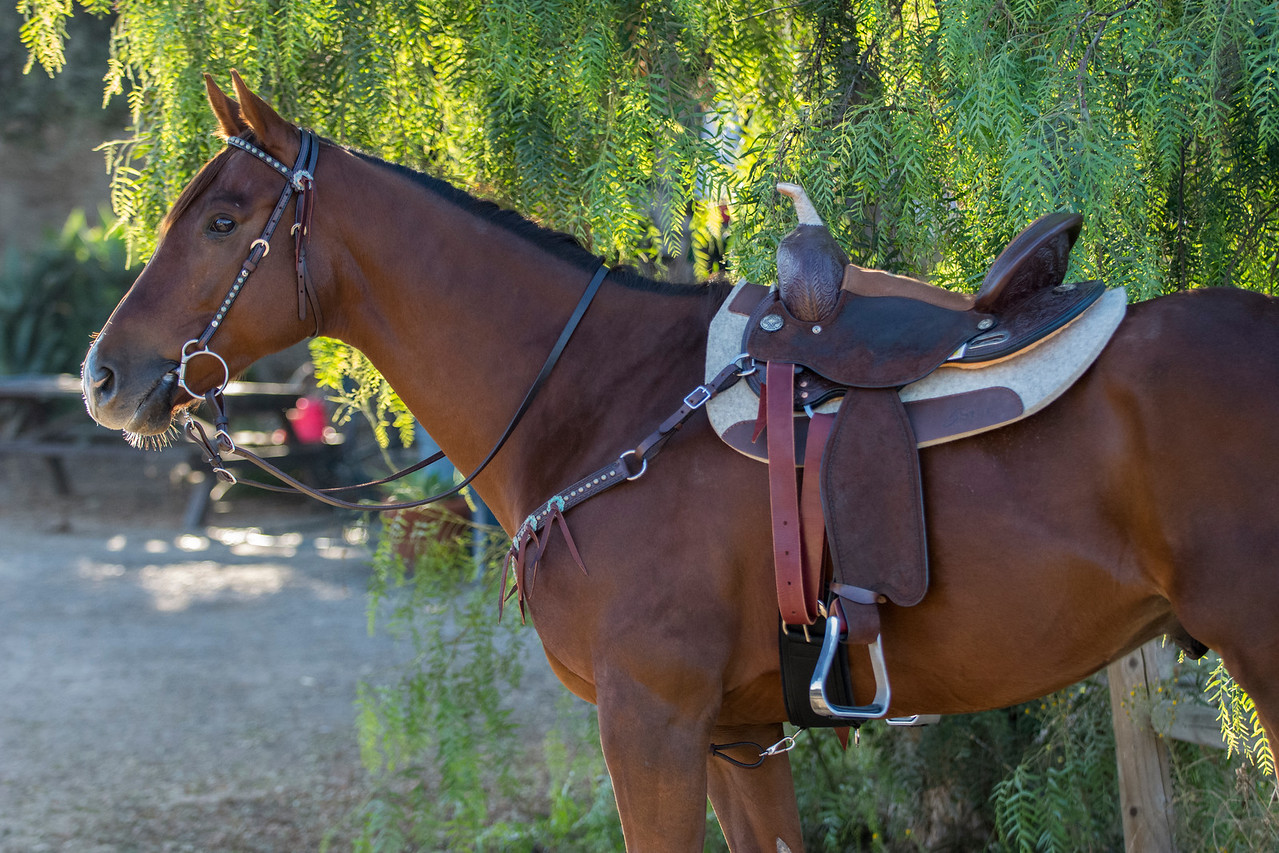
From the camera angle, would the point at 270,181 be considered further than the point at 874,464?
Yes

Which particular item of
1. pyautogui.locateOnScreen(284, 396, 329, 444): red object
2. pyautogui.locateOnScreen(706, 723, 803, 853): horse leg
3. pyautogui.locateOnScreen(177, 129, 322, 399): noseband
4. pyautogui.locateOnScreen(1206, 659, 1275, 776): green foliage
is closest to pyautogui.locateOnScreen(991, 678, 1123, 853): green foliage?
pyautogui.locateOnScreen(1206, 659, 1275, 776): green foliage

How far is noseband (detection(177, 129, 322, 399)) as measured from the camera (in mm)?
2096

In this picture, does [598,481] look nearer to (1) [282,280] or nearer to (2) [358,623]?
(1) [282,280]

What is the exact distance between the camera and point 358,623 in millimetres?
7207

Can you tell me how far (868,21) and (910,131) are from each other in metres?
0.45

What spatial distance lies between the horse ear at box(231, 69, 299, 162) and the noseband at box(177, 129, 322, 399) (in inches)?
0.8

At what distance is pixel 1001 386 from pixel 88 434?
1149 cm

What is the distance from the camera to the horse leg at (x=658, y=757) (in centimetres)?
186

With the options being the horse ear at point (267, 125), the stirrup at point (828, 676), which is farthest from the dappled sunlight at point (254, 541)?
the stirrup at point (828, 676)

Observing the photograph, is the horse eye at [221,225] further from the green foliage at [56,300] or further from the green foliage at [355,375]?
the green foliage at [56,300]

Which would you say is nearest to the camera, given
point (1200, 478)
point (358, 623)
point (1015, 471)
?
point (1200, 478)

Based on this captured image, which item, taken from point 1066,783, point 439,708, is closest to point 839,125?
point 1066,783

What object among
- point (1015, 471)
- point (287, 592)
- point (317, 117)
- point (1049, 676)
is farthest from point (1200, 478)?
point (287, 592)

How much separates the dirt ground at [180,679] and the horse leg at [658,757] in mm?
2318
